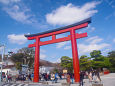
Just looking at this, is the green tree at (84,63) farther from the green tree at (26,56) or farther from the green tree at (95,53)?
the green tree at (26,56)

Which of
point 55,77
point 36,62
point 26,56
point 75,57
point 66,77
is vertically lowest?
point 55,77

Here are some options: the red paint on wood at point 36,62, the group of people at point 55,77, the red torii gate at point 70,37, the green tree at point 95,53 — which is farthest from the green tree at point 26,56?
the green tree at point 95,53

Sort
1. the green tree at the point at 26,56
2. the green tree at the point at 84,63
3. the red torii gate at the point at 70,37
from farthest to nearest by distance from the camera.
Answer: the green tree at the point at 26,56
the green tree at the point at 84,63
the red torii gate at the point at 70,37

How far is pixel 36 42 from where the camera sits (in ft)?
57.0

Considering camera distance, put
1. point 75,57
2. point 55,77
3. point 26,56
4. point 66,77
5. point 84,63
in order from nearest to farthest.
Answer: point 66,77 → point 75,57 → point 55,77 → point 84,63 → point 26,56

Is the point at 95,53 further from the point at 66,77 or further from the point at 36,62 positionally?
the point at 66,77

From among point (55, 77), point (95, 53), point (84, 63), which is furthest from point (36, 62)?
point (95, 53)

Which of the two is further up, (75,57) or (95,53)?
(95,53)

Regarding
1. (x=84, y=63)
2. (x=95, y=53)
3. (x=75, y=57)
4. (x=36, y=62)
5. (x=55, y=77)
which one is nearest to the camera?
(x=75, y=57)

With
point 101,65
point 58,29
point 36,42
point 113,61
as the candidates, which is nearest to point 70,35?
point 58,29

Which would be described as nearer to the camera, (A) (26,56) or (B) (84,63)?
(B) (84,63)

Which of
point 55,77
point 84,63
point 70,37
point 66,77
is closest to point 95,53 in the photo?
point 84,63

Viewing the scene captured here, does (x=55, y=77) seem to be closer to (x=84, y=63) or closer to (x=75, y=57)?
(x=75, y=57)

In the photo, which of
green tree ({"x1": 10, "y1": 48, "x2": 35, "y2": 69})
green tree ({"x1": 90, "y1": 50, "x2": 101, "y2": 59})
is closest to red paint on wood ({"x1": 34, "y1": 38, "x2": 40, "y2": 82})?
green tree ({"x1": 10, "y1": 48, "x2": 35, "y2": 69})
